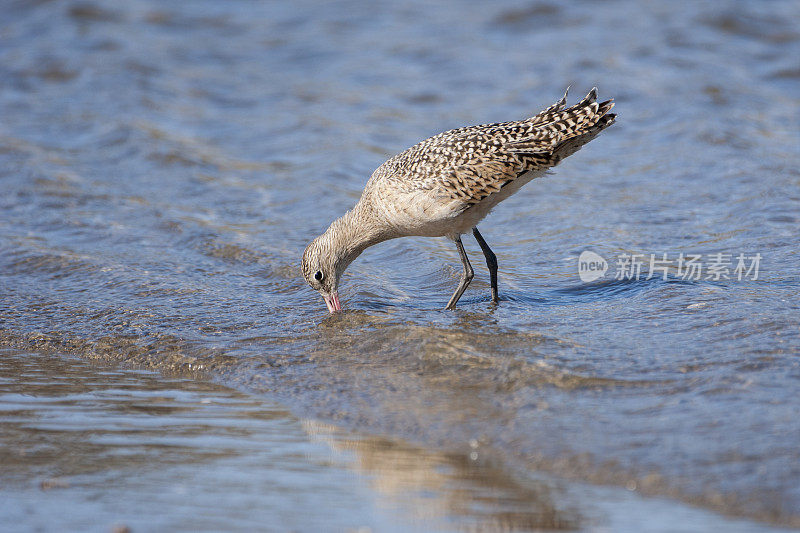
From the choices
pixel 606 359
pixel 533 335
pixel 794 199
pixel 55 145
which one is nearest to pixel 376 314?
pixel 533 335

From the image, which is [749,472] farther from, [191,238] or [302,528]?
[191,238]

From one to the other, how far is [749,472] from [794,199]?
219 inches

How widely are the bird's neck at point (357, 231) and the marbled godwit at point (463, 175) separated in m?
0.04

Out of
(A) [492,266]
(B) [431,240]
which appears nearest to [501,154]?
(A) [492,266]

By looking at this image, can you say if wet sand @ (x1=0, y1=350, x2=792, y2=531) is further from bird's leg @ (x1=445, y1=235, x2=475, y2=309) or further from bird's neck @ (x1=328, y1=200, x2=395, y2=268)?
bird's neck @ (x1=328, y1=200, x2=395, y2=268)

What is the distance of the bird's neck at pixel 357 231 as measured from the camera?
7820mm

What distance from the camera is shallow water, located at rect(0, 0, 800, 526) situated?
16.3 ft

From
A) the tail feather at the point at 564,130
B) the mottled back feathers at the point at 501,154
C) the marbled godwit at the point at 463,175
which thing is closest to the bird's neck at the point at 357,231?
the marbled godwit at the point at 463,175

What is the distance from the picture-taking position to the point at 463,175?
7273mm

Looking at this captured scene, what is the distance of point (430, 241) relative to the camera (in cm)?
955

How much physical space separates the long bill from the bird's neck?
0.37 meters

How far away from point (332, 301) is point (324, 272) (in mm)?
236

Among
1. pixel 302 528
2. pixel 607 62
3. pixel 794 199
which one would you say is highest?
pixel 607 62

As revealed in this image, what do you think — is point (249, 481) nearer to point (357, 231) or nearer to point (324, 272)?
point (324, 272)
